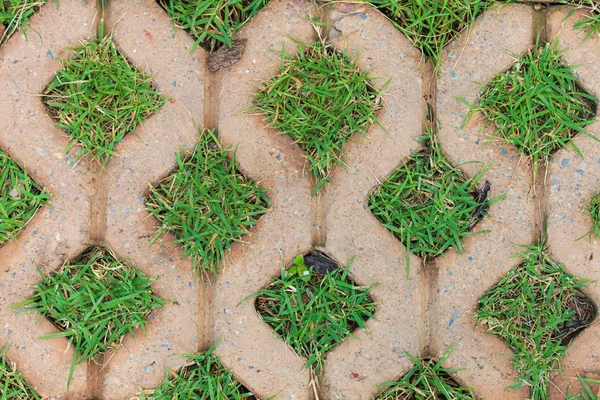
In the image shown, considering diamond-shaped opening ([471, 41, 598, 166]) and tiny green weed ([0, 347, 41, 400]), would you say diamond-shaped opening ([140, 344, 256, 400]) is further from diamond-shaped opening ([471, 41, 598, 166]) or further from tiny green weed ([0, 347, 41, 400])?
diamond-shaped opening ([471, 41, 598, 166])

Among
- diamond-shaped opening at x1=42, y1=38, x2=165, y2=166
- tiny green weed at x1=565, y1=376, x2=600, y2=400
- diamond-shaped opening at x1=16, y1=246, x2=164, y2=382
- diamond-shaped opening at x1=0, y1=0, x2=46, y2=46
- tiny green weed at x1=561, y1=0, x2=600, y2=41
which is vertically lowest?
tiny green weed at x1=565, y1=376, x2=600, y2=400

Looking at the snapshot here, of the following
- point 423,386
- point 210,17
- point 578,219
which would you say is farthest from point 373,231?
point 210,17

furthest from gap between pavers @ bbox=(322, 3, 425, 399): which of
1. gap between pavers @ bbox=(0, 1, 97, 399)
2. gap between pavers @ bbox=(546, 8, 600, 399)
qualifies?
gap between pavers @ bbox=(0, 1, 97, 399)

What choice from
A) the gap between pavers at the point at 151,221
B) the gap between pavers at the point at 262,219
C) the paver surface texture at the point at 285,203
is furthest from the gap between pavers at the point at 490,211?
the gap between pavers at the point at 151,221

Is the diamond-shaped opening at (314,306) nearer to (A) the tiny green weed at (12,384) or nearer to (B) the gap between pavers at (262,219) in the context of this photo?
(B) the gap between pavers at (262,219)

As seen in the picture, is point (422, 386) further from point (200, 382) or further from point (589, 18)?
point (589, 18)
